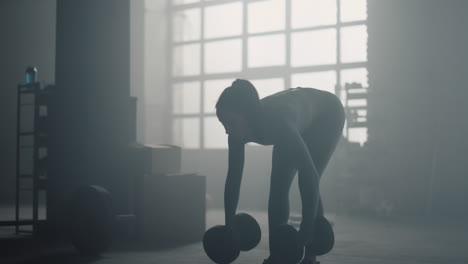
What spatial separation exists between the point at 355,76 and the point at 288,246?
206 inches

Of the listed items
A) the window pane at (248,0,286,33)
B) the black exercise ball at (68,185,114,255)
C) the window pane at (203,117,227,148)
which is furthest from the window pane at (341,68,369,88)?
the black exercise ball at (68,185,114,255)

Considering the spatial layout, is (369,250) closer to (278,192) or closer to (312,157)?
(312,157)

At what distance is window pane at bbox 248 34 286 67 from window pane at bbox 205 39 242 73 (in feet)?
0.62

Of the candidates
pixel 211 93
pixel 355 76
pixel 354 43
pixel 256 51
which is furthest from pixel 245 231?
pixel 211 93

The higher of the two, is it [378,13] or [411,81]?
[378,13]

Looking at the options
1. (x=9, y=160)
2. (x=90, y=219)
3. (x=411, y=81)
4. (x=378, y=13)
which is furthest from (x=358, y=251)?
(x=9, y=160)

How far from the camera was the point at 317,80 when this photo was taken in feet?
24.9

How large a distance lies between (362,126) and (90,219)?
3.88 m

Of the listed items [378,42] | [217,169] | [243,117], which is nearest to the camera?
[243,117]

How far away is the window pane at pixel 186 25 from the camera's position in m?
8.77

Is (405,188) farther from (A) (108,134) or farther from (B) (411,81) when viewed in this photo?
(A) (108,134)

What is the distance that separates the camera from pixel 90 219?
343cm

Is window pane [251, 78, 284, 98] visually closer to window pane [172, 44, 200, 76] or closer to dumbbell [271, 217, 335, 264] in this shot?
window pane [172, 44, 200, 76]

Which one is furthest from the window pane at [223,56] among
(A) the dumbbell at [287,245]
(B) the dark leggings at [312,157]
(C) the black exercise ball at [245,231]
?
(A) the dumbbell at [287,245]
